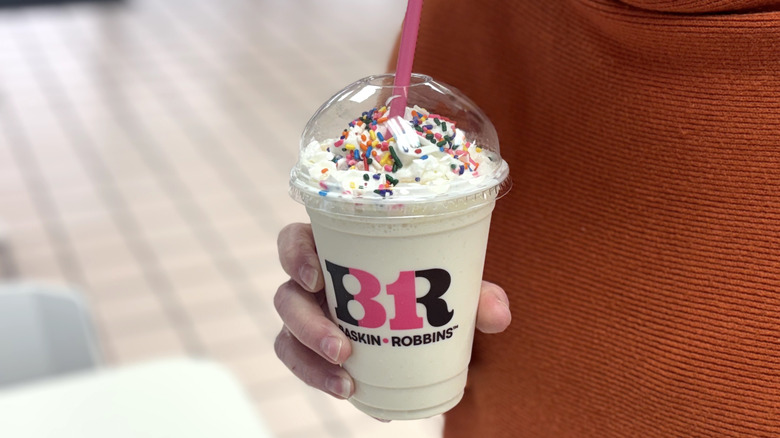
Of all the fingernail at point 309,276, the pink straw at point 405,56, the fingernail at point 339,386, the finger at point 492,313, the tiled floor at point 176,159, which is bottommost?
the tiled floor at point 176,159

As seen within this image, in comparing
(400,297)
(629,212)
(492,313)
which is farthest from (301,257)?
(629,212)

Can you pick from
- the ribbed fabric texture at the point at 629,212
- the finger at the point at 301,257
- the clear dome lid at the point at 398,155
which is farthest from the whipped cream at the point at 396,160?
the ribbed fabric texture at the point at 629,212

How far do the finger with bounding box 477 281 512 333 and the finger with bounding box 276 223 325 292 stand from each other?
200mm

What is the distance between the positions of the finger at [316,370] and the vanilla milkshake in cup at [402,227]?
0.02m

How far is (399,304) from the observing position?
923 mm

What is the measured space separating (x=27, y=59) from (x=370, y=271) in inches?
237

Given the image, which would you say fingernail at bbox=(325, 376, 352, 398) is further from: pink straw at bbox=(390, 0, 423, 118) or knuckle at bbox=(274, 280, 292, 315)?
pink straw at bbox=(390, 0, 423, 118)

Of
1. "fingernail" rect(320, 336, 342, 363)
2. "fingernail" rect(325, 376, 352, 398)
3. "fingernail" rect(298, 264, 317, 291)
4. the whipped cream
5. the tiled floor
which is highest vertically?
the whipped cream

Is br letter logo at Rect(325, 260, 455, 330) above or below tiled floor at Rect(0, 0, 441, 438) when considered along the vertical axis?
above

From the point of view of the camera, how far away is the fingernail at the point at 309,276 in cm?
96

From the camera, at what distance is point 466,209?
3.02 ft

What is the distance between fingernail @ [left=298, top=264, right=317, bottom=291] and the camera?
957 millimetres

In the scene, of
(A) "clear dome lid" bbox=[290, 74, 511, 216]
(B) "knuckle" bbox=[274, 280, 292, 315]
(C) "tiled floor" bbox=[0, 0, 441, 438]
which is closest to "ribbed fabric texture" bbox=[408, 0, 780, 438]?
(A) "clear dome lid" bbox=[290, 74, 511, 216]

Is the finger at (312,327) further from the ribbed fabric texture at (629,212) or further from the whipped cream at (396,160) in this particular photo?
the ribbed fabric texture at (629,212)
